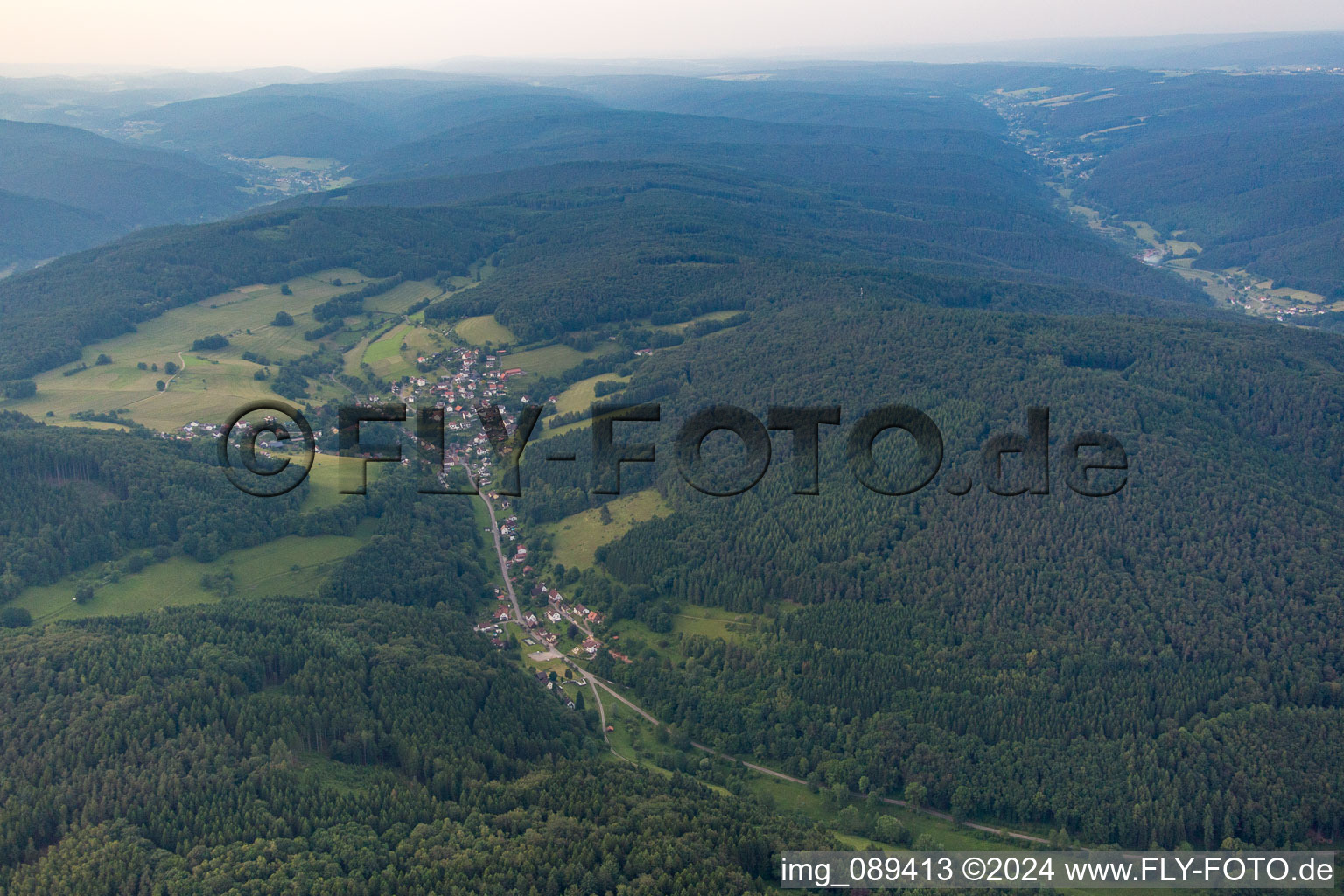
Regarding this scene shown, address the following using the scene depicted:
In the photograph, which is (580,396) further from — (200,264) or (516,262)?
(200,264)

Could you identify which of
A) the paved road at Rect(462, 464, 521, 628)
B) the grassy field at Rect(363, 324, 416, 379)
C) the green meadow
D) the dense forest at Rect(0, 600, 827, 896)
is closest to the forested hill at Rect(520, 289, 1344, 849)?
the paved road at Rect(462, 464, 521, 628)

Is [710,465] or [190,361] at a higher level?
[190,361]

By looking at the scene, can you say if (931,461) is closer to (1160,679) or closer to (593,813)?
(1160,679)

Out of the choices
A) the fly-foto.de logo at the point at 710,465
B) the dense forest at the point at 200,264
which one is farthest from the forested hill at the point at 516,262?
the fly-foto.de logo at the point at 710,465

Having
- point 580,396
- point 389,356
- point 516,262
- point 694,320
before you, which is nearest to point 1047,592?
point 580,396

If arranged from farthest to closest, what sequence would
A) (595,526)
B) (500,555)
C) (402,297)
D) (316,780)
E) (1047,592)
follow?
1. (402,297)
2. (595,526)
3. (500,555)
4. (1047,592)
5. (316,780)

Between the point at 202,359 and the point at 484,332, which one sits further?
the point at 484,332

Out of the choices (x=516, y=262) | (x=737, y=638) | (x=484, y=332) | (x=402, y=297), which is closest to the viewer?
(x=737, y=638)
